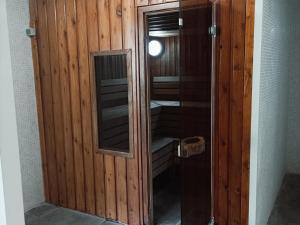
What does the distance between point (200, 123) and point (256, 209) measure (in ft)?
2.92

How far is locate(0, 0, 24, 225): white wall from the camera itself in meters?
0.81

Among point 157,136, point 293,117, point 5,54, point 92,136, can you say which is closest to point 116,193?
point 92,136

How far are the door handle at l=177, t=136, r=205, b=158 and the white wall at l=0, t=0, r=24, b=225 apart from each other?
3.50 ft

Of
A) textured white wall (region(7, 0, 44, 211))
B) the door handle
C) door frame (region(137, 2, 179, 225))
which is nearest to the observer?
the door handle

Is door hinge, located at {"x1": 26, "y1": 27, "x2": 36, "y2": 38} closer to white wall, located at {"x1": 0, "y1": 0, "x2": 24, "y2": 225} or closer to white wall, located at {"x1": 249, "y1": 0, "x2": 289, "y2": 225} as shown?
white wall, located at {"x1": 249, "y1": 0, "x2": 289, "y2": 225}

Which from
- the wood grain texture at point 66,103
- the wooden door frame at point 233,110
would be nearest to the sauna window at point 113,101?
the wood grain texture at point 66,103

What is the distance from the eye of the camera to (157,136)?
4.54 meters

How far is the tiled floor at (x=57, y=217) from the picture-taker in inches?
118

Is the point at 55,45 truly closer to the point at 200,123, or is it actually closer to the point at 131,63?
the point at 131,63

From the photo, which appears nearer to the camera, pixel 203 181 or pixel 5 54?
pixel 5 54

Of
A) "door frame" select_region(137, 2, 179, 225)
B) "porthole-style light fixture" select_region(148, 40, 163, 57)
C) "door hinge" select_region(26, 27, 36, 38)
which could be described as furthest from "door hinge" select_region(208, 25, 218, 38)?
"porthole-style light fixture" select_region(148, 40, 163, 57)

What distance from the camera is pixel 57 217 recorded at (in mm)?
3129

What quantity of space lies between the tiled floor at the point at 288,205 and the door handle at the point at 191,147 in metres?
1.34

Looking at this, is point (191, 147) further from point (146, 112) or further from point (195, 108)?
point (146, 112)
